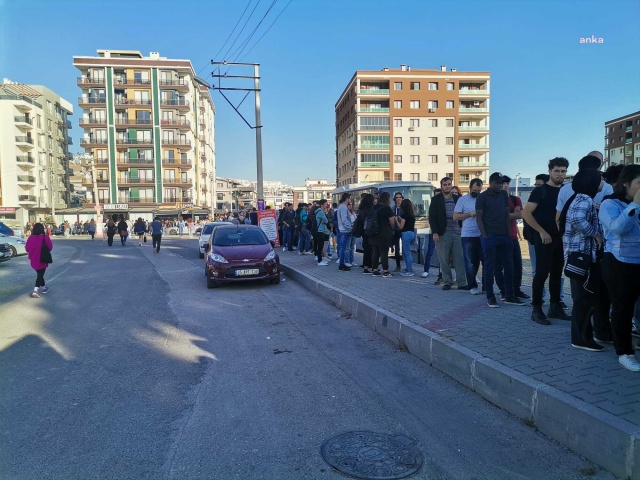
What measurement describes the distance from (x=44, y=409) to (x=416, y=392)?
3427 mm

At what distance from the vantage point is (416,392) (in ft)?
14.7

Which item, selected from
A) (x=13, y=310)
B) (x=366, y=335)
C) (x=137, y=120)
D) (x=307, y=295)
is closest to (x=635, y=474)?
(x=366, y=335)

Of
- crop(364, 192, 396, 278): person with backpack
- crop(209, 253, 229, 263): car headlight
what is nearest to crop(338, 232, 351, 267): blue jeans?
crop(364, 192, 396, 278): person with backpack

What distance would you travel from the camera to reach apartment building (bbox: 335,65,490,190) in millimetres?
70375

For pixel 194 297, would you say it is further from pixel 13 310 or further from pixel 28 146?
pixel 28 146

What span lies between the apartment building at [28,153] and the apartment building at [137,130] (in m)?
6.98

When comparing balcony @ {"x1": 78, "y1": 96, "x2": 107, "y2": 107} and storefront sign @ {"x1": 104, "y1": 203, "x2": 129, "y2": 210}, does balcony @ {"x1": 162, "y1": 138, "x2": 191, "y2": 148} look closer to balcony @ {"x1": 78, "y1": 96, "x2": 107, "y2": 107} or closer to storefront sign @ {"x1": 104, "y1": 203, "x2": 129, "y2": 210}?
balcony @ {"x1": 78, "y1": 96, "x2": 107, "y2": 107}

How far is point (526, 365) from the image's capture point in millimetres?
4297

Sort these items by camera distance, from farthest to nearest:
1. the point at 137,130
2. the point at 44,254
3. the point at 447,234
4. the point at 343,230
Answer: the point at 137,130
the point at 343,230
the point at 44,254
the point at 447,234

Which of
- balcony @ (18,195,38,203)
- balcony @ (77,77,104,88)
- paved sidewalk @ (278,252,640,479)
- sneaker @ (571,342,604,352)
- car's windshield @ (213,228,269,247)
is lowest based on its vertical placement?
paved sidewalk @ (278,252,640,479)

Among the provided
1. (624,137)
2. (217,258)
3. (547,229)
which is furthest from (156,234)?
(624,137)

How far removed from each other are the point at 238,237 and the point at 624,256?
30.8 ft

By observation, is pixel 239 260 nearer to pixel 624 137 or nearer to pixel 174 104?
pixel 174 104

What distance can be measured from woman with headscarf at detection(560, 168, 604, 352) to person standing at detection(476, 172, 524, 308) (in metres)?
1.87
